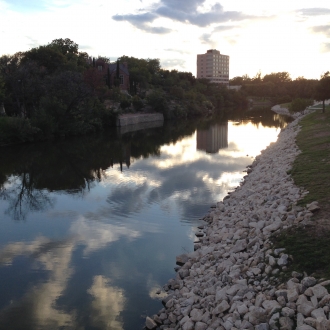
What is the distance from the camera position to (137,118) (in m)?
58.4

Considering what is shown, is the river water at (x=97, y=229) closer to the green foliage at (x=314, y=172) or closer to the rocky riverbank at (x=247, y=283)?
the rocky riverbank at (x=247, y=283)

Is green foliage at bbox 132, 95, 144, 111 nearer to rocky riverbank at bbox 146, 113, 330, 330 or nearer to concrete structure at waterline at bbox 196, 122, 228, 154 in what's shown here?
concrete structure at waterline at bbox 196, 122, 228, 154

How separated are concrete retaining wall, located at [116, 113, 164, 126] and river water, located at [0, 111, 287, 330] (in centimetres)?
2297

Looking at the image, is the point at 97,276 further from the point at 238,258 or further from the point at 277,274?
the point at 277,274

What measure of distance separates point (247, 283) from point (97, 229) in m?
7.57

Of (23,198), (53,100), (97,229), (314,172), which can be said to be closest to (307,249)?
(314,172)

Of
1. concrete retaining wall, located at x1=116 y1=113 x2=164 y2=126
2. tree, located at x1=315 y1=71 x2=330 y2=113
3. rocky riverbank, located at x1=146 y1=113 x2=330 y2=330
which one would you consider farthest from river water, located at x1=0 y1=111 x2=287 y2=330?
concrete retaining wall, located at x1=116 y1=113 x2=164 y2=126

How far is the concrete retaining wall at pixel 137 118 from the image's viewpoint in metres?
52.9

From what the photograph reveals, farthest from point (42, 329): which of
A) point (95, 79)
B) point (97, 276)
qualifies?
point (95, 79)

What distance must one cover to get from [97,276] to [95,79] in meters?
47.2

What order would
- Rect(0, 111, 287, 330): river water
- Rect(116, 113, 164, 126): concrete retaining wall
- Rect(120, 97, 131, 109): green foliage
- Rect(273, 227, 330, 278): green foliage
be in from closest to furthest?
1. Rect(273, 227, 330, 278): green foliage
2. Rect(0, 111, 287, 330): river water
3. Rect(116, 113, 164, 126): concrete retaining wall
4. Rect(120, 97, 131, 109): green foliage

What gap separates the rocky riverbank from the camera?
5.64 metres

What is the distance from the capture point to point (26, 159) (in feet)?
95.1

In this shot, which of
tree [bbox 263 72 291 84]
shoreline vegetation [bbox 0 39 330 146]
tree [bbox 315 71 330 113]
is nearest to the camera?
shoreline vegetation [bbox 0 39 330 146]
